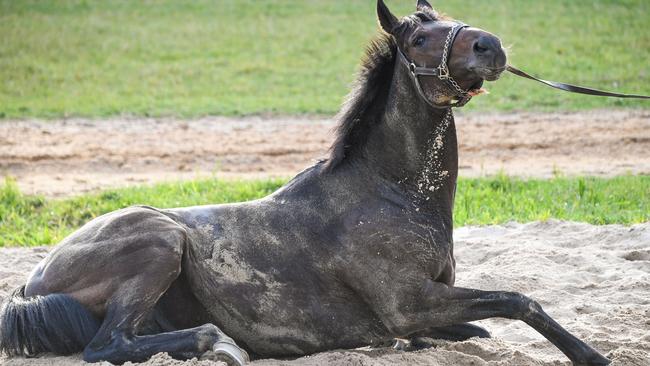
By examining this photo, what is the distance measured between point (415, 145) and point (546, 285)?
193 centimetres

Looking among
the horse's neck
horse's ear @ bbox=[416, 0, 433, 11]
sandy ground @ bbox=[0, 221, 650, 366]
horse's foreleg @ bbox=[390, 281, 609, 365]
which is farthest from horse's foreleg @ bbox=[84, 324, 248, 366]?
horse's ear @ bbox=[416, 0, 433, 11]

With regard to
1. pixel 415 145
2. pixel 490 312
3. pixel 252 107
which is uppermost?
pixel 415 145

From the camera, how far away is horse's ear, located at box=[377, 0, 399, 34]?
220 inches

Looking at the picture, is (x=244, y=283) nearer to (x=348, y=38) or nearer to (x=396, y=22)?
(x=396, y=22)

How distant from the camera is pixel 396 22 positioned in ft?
18.6

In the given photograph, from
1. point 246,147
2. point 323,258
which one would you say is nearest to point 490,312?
point 323,258

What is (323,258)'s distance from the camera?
5.64 meters

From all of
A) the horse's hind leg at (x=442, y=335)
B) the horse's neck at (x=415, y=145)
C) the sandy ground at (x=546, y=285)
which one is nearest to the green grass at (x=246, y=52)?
the sandy ground at (x=546, y=285)

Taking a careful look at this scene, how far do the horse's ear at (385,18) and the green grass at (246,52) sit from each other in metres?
10.1

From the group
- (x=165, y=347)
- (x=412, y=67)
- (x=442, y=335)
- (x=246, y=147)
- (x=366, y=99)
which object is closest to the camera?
(x=165, y=347)

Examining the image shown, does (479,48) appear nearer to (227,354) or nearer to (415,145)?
(415,145)

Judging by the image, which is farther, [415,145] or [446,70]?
[415,145]

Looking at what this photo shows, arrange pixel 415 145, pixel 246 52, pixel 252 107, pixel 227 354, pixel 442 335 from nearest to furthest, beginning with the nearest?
pixel 227 354, pixel 415 145, pixel 442 335, pixel 252 107, pixel 246 52

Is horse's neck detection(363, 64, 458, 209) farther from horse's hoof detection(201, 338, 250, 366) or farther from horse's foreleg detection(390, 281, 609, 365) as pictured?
horse's hoof detection(201, 338, 250, 366)
